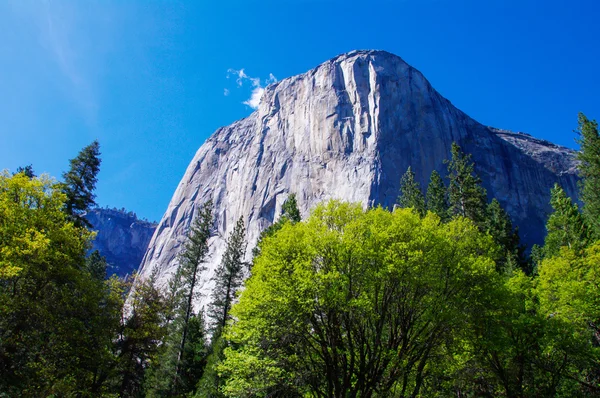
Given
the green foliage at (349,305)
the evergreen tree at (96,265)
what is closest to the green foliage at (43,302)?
the green foliage at (349,305)

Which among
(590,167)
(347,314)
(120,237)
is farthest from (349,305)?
(120,237)

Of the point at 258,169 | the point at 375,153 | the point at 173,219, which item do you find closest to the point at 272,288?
the point at 375,153

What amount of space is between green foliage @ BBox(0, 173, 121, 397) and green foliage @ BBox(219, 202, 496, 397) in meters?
6.94

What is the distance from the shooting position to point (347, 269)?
48.4ft

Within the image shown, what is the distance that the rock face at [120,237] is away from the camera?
156m

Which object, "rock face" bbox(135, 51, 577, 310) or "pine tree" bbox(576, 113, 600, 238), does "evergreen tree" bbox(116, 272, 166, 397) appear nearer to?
"pine tree" bbox(576, 113, 600, 238)

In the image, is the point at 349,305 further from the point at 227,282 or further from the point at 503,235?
the point at 503,235

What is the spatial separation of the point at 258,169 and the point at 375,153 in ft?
104

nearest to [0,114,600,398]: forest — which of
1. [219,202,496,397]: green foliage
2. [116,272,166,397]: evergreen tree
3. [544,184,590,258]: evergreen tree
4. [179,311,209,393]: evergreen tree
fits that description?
[219,202,496,397]: green foliage

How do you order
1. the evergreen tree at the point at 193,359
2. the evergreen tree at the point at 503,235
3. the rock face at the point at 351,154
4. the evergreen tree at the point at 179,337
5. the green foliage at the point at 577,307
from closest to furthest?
the green foliage at the point at 577,307 → the evergreen tree at the point at 179,337 → the evergreen tree at the point at 193,359 → the evergreen tree at the point at 503,235 → the rock face at the point at 351,154

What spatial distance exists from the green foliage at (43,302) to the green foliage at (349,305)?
6.94m

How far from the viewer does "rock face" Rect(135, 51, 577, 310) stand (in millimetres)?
89188

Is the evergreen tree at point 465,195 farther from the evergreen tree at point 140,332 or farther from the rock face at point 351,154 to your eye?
the rock face at point 351,154

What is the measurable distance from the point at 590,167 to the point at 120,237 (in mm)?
165531
